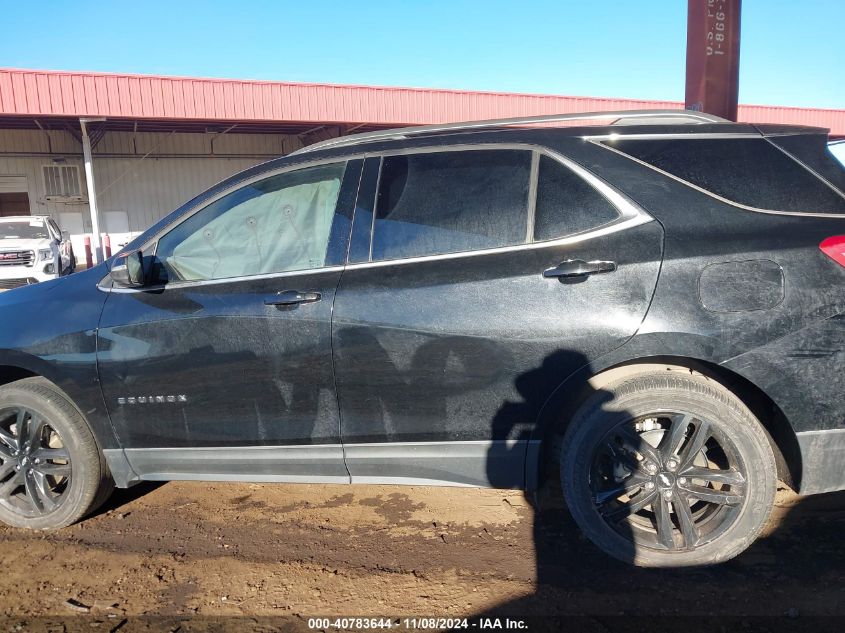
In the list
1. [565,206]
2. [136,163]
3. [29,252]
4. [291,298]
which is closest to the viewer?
[565,206]

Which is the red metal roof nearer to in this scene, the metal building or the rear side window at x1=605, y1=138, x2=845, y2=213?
the metal building

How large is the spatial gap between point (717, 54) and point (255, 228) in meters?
5.47

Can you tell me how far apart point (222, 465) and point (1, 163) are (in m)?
23.5

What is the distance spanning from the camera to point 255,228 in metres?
2.97

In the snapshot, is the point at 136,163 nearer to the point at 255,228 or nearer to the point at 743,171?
the point at 255,228

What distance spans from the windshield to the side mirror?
11.0 m

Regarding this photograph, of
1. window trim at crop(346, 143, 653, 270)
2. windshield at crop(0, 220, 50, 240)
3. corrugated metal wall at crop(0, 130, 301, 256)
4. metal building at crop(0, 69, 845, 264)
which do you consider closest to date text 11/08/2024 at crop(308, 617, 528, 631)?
window trim at crop(346, 143, 653, 270)

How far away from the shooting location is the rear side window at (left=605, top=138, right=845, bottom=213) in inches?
96.8

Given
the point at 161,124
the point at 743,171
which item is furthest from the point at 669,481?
the point at 161,124

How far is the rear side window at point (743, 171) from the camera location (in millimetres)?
2459

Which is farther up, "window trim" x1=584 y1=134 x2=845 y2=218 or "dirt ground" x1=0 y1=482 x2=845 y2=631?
"window trim" x1=584 y1=134 x2=845 y2=218

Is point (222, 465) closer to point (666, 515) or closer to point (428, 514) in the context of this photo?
point (428, 514)

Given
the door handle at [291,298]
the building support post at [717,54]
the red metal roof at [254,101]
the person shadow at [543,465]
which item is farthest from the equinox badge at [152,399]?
the red metal roof at [254,101]

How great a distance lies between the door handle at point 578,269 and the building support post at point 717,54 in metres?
4.67
